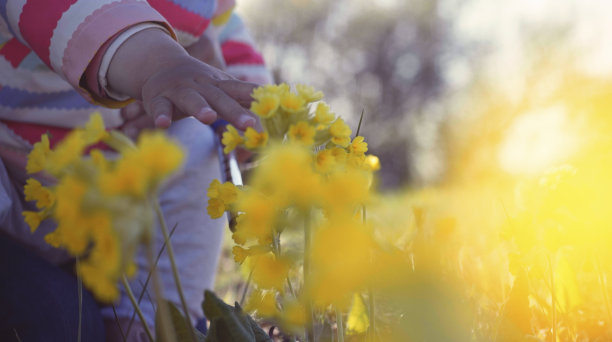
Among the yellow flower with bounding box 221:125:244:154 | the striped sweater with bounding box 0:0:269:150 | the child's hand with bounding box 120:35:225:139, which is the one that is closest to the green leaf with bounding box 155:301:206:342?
the yellow flower with bounding box 221:125:244:154

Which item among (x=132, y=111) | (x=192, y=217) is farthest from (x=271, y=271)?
(x=192, y=217)

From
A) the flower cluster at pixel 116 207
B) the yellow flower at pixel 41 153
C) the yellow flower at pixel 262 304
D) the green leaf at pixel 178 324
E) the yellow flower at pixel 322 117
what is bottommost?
the green leaf at pixel 178 324

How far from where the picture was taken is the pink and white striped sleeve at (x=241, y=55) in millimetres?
1294

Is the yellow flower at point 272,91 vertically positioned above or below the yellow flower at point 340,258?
above

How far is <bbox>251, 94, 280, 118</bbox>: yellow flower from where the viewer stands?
385 millimetres

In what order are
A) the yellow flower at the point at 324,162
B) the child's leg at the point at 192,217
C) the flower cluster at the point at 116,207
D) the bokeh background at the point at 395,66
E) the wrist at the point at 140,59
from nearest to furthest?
the flower cluster at the point at 116,207 → the yellow flower at the point at 324,162 → the wrist at the point at 140,59 → the child's leg at the point at 192,217 → the bokeh background at the point at 395,66

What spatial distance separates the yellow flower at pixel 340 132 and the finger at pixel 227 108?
0.08 metres

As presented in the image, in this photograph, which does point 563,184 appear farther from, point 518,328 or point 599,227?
point 518,328

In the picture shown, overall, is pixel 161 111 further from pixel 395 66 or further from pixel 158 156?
pixel 395 66

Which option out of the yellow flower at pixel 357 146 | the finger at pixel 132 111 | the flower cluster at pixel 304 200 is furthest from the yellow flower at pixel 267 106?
the finger at pixel 132 111

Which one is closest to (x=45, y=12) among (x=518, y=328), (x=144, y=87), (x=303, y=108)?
(x=144, y=87)

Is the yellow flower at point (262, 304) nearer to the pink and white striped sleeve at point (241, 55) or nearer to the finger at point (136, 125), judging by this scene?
the finger at point (136, 125)

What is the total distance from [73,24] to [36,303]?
16.7 inches

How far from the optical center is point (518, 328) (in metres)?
0.56
